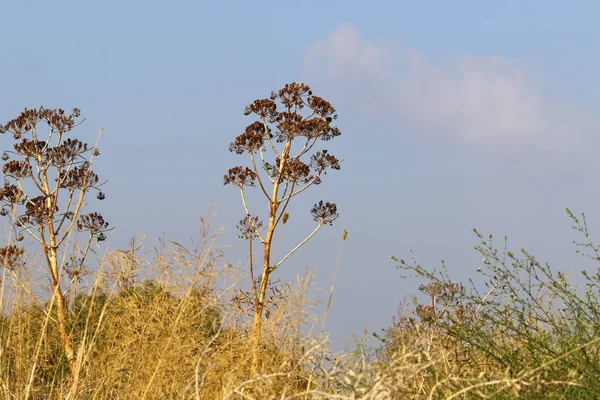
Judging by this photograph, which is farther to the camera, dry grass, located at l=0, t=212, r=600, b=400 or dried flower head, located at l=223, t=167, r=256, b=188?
dried flower head, located at l=223, t=167, r=256, b=188

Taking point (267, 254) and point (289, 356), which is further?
point (267, 254)

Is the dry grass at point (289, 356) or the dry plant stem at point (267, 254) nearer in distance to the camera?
the dry grass at point (289, 356)

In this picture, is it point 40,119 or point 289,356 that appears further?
point 40,119

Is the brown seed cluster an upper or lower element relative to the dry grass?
upper

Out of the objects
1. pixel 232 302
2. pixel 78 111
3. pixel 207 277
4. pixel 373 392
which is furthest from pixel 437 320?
pixel 78 111

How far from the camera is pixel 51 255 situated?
9188 millimetres

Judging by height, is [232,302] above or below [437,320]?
above

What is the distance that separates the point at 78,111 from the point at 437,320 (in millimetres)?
6103

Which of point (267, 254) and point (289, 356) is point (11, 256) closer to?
point (267, 254)

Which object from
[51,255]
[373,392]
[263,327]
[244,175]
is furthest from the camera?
[244,175]

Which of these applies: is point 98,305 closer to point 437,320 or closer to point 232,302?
point 232,302

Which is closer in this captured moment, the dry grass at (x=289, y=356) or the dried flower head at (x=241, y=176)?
the dry grass at (x=289, y=356)

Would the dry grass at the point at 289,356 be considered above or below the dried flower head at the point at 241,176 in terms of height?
below

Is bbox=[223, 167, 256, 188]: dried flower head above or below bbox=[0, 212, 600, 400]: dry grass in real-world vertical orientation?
above
